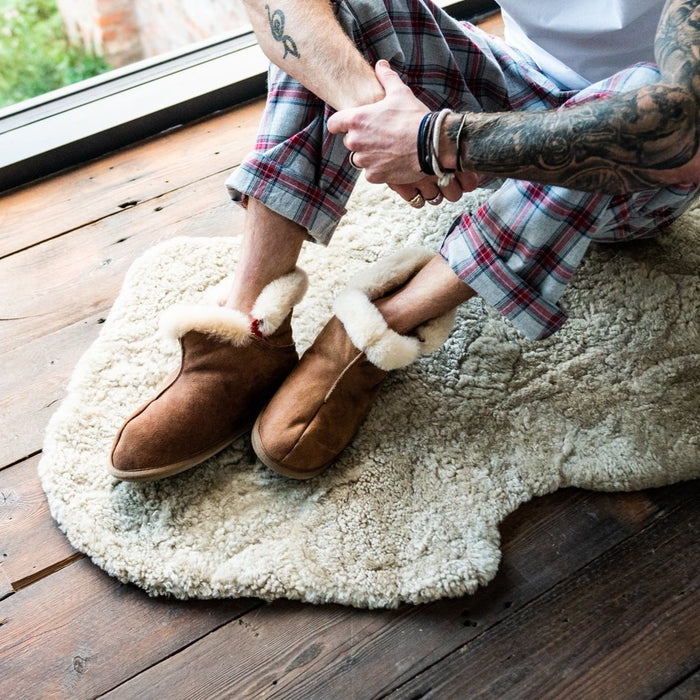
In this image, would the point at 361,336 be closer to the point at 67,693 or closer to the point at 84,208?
the point at 67,693

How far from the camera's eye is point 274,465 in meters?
1.10

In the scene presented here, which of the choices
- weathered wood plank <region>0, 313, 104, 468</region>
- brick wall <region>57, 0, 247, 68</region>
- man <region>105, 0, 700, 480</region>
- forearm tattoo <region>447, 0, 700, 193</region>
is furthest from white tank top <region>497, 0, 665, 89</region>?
brick wall <region>57, 0, 247, 68</region>

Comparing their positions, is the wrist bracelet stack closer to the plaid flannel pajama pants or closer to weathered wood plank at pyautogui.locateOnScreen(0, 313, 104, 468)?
the plaid flannel pajama pants

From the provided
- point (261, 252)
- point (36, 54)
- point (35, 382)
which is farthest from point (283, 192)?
point (36, 54)

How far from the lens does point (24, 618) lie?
1048mm

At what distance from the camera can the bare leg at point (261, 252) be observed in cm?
110

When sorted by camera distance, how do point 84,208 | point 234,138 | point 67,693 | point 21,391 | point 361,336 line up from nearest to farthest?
point 67,693 < point 361,336 < point 21,391 < point 84,208 < point 234,138

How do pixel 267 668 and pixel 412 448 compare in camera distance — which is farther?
pixel 412 448

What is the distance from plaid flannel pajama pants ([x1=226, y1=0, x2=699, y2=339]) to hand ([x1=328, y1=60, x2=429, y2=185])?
0.31 feet

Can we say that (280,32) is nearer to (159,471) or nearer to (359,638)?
(159,471)

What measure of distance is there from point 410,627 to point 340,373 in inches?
13.9

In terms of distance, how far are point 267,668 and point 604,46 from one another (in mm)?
956

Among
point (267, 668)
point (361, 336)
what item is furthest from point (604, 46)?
point (267, 668)

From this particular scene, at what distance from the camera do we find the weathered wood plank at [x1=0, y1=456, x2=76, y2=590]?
3.58 feet
